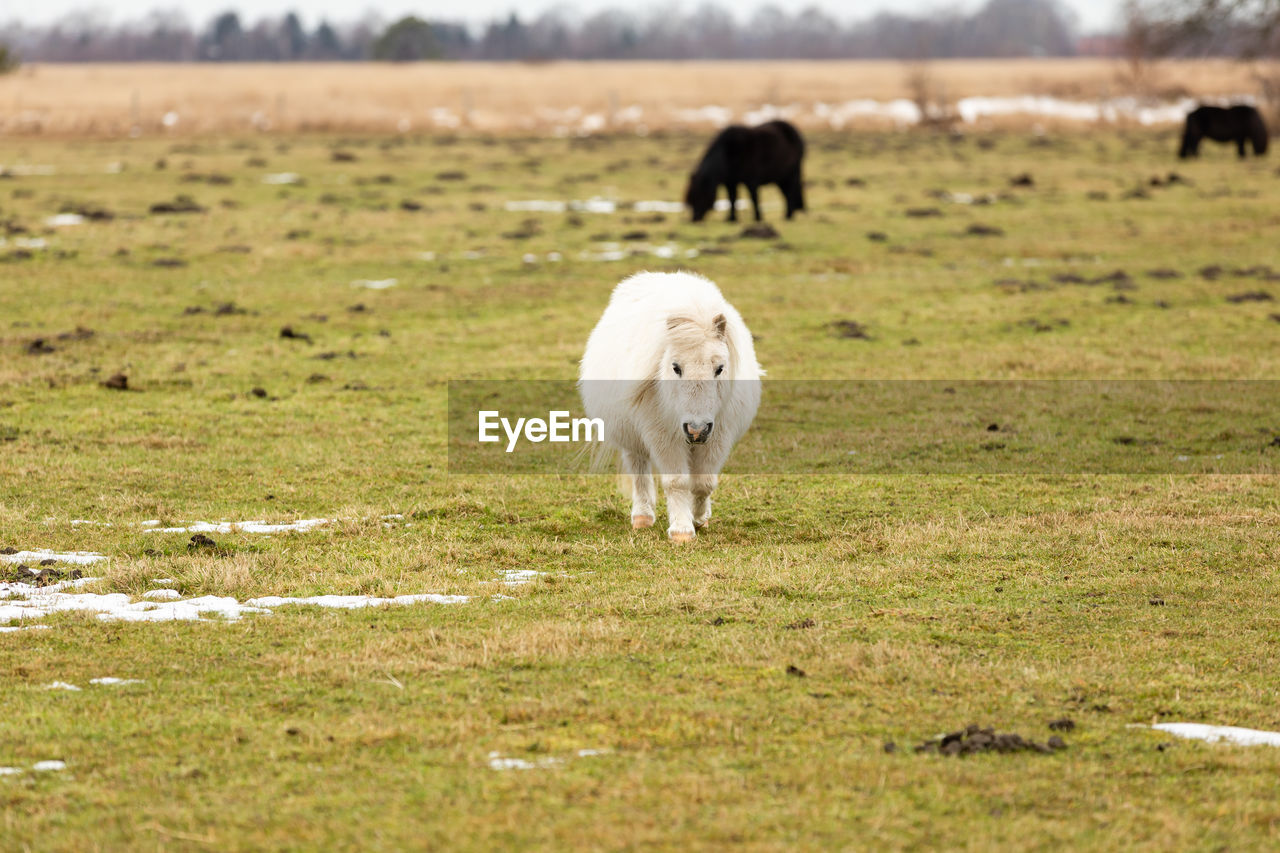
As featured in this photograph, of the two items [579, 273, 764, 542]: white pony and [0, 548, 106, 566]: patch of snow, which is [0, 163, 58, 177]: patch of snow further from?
[579, 273, 764, 542]: white pony

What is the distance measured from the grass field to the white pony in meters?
0.37

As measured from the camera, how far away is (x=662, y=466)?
29.2 feet

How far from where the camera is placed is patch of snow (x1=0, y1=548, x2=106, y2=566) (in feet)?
27.5

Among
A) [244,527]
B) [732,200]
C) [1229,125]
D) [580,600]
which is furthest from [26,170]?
[1229,125]

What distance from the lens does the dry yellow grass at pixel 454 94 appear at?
4978 cm

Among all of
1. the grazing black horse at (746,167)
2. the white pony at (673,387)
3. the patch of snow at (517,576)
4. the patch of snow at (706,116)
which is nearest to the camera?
the patch of snow at (517,576)

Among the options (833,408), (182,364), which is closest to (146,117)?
(182,364)

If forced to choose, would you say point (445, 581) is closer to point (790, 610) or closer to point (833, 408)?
point (790, 610)

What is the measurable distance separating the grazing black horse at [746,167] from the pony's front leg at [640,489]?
17.4m

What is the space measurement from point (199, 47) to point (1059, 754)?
185 meters

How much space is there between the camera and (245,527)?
9.30 meters

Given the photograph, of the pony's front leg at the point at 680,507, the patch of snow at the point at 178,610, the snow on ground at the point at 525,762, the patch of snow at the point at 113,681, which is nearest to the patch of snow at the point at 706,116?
the pony's front leg at the point at 680,507

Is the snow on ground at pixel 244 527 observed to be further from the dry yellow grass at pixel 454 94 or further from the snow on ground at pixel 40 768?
the dry yellow grass at pixel 454 94

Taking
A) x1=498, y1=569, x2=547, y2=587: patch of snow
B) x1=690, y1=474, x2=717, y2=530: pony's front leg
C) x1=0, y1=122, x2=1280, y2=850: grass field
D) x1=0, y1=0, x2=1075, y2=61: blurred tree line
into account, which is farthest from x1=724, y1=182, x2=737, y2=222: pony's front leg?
x1=0, y1=0, x2=1075, y2=61: blurred tree line
